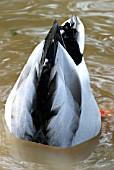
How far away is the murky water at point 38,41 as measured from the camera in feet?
14.6

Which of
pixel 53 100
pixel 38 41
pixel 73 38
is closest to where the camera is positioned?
pixel 53 100

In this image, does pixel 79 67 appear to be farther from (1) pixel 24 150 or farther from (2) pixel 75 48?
(1) pixel 24 150

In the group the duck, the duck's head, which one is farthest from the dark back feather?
the duck's head

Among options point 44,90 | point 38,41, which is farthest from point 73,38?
point 38,41

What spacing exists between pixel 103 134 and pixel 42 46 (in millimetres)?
989

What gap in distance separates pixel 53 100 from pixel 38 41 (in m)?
2.20

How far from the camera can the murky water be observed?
4.45 m

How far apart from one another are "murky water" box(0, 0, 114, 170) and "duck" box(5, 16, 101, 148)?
14cm

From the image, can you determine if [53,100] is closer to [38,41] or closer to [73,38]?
[73,38]

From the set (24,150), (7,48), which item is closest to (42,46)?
(24,150)

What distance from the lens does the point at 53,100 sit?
4.29 metres

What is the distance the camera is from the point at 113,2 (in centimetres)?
736

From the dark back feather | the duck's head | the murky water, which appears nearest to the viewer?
the dark back feather

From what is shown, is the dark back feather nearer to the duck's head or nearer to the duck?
the duck
